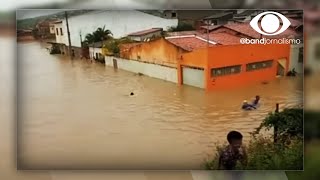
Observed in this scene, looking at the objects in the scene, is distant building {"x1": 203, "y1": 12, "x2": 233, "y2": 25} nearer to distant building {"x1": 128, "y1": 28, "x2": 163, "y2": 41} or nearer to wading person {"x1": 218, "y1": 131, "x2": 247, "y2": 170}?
distant building {"x1": 128, "y1": 28, "x2": 163, "y2": 41}

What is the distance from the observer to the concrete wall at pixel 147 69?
3221 millimetres

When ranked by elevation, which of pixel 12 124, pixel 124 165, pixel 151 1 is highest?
pixel 151 1

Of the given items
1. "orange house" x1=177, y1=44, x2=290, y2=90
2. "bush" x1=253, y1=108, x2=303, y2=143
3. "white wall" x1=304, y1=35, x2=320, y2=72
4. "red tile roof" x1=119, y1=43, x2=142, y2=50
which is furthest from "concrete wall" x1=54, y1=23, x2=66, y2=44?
"white wall" x1=304, y1=35, x2=320, y2=72

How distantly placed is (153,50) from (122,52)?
0.14 meters

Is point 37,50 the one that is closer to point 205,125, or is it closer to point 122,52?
point 122,52

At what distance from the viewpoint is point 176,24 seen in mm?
3215

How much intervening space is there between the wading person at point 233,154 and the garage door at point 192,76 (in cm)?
28

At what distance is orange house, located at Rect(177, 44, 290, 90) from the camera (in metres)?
3.21

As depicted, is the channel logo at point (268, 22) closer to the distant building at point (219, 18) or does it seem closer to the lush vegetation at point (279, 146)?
the distant building at point (219, 18)

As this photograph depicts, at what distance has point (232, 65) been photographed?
3.23 m

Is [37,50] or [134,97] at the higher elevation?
[37,50]

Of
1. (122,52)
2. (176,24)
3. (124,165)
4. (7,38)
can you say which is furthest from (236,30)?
(7,38)

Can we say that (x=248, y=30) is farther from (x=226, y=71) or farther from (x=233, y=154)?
(x=233, y=154)

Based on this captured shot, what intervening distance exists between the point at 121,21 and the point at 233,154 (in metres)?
0.80
